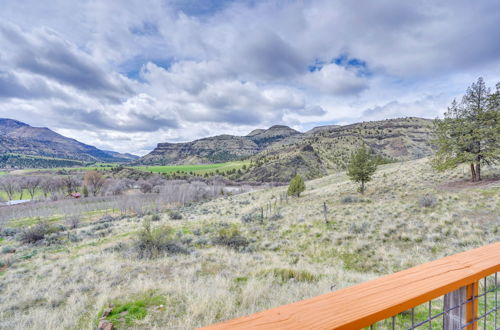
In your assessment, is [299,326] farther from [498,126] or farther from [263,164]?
[263,164]

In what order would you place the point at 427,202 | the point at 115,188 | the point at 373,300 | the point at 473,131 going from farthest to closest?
the point at 115,188, the point at 473,131, the point at 427,202, the point at 373,300

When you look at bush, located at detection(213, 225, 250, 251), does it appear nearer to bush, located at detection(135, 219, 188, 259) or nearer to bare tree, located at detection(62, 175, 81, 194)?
bush, located at detection(135, 219, 188, 259)

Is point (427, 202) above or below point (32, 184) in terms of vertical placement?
above

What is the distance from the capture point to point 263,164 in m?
102

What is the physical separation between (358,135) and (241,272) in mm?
120752

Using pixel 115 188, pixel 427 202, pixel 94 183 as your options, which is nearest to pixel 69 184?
pixel 94 183

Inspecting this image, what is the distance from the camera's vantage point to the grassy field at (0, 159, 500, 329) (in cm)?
483

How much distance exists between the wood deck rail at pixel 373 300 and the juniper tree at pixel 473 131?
68.9ft

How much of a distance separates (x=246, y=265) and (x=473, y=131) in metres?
20.0

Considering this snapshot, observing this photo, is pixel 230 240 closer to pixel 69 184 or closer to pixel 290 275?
pixel 290 275

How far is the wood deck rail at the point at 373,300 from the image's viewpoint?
990mm

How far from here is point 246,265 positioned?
26.4 feet

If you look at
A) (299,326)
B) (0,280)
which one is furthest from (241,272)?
(0,280)

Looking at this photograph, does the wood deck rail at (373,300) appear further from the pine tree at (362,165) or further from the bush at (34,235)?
the bush at (34,235)
